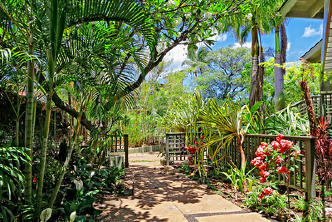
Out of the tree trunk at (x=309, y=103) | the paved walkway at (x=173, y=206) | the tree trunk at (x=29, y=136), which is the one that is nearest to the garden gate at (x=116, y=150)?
the paved walkway at (x=173, y=206)

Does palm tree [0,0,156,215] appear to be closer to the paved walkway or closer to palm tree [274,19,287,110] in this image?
the paved walkway

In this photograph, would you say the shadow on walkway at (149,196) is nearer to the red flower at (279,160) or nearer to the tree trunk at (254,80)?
the red flower at (279,160)

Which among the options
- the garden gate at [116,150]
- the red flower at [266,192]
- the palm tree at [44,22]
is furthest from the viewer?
the garden gate at [116,150]

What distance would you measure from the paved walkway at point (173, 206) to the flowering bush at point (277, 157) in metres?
0.51

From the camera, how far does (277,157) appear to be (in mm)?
3084

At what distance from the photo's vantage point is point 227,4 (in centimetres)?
414

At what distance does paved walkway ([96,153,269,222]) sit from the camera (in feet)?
9.38

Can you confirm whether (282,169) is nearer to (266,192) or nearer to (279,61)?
(266,192)

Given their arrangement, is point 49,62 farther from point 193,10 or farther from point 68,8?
point 193,10

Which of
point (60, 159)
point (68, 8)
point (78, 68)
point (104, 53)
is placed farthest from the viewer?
point (60, 159)

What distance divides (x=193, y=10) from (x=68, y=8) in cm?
292

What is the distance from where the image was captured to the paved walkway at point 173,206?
2859mm

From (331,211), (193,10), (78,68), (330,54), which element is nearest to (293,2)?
(330,54)

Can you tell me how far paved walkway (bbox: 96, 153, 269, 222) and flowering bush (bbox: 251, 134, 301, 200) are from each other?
20.3 inches
